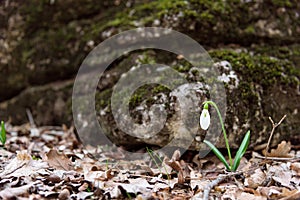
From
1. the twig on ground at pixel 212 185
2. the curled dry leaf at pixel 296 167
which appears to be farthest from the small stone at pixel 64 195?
the curled dry leaf at pixel 296 167

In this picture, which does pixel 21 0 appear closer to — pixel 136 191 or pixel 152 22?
pixel 152 22

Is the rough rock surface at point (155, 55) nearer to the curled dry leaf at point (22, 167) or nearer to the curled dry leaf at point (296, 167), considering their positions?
the curled dry leaf at point (296, 167)

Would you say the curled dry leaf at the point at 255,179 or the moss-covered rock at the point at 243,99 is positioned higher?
the moss-covered rock at the point at 243,99

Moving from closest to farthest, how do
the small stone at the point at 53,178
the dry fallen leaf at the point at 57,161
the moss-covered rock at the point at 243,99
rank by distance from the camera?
the small stone at the point at 53,178, the dry fallen leaf at the point at 57,161, the moss-covered rock at the point at 243,99

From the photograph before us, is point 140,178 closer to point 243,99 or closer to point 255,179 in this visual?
point 255,179

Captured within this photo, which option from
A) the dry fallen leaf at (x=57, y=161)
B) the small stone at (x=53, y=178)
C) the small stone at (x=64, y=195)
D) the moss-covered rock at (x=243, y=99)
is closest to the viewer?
the small stone at (x=64, y=195)

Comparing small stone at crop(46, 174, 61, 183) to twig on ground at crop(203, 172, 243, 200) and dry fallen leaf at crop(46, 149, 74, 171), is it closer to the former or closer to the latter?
dry fallen leaf at crop(46, 149, 74, 171)

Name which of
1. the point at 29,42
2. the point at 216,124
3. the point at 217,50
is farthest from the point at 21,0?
the point at 216,124

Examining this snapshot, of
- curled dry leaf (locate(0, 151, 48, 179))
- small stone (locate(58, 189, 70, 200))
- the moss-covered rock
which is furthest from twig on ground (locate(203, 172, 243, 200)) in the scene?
curled dry leaf (locate(0, 151, 48, 179))
